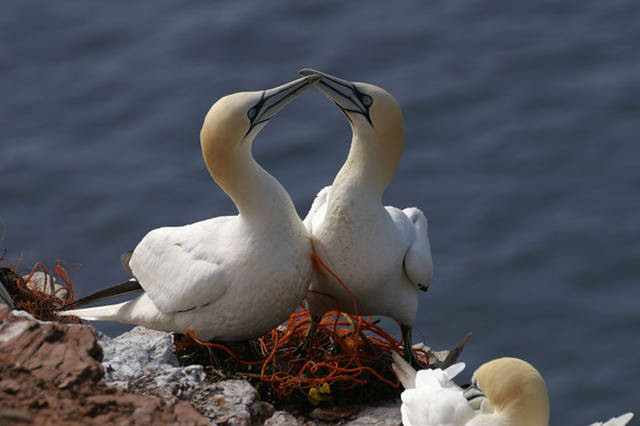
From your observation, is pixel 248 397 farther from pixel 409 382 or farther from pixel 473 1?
pixel 473 1

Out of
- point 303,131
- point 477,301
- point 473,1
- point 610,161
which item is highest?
point 473,1

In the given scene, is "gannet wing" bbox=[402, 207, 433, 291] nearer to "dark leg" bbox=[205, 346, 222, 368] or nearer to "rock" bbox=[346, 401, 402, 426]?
"rock" bbox=[346, 401, 402, 426]

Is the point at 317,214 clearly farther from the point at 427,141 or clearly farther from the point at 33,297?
the point at 427,141

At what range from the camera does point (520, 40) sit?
38.3 ft

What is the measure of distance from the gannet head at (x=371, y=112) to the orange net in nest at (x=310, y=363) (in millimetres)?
724

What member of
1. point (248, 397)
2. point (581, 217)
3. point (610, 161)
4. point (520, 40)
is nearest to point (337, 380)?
point (248, 397)

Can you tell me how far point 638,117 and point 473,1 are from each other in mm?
2653

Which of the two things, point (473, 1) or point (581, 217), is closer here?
point (581, 217)

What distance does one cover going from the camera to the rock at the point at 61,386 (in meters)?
3.83

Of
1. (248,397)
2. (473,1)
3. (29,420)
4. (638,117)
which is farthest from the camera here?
(473,1)

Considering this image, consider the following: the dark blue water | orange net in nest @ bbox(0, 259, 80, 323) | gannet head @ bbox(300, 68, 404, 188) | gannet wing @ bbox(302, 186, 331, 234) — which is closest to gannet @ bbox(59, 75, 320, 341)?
gannet head @ bbox(300, 68, 404, 188)

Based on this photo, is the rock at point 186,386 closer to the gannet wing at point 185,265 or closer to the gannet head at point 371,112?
the gannet wing at point 185,265

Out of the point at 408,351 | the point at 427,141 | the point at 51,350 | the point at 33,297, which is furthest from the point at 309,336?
the point at 427,141

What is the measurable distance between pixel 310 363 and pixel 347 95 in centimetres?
146
